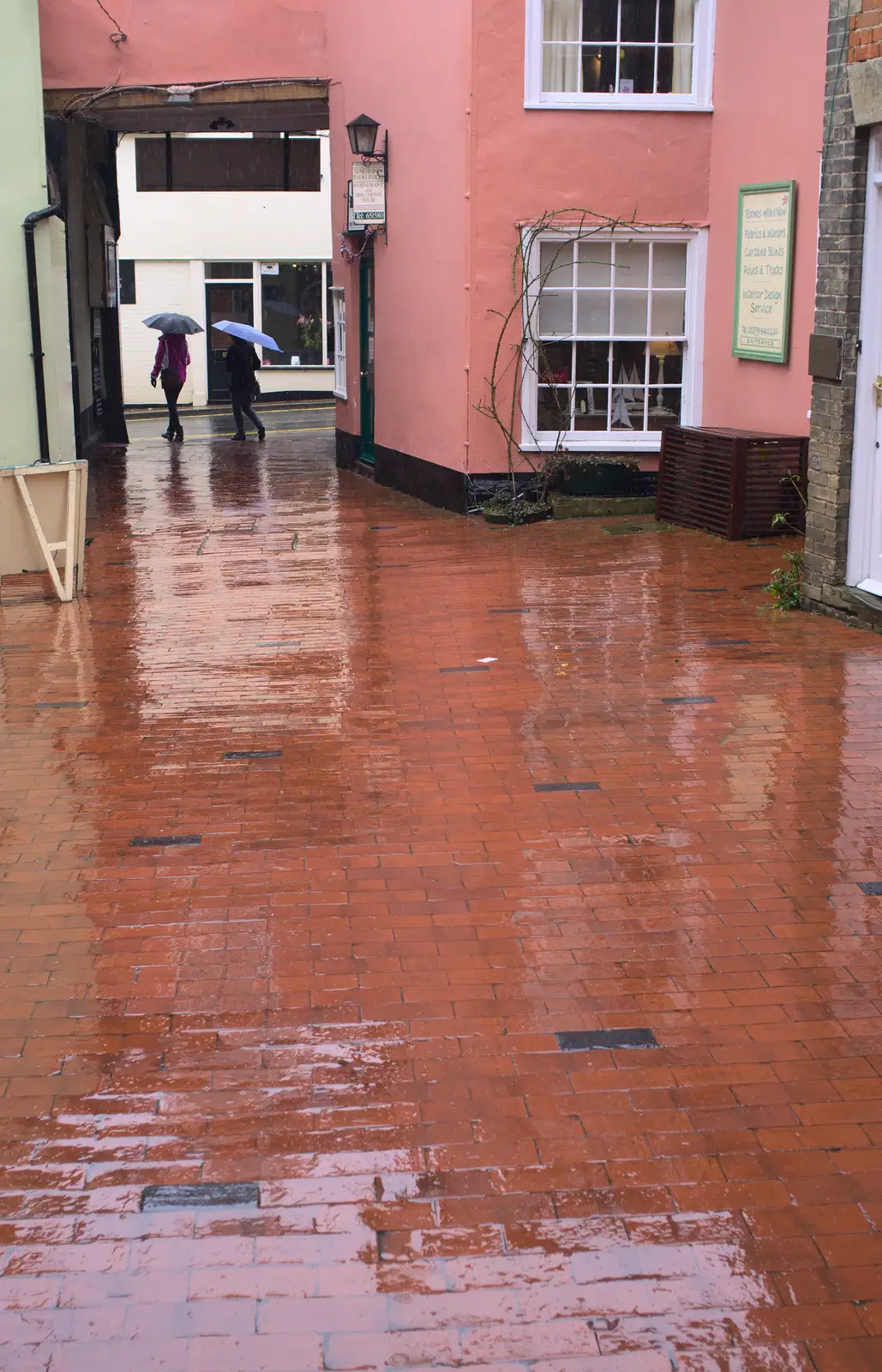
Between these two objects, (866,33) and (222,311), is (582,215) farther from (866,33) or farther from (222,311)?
(222,311)

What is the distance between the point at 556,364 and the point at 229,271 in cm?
1865

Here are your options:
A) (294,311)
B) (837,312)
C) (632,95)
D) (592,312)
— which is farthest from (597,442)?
(294,311)

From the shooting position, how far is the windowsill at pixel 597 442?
13945 millimetres

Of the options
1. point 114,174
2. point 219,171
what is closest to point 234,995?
point 219,171

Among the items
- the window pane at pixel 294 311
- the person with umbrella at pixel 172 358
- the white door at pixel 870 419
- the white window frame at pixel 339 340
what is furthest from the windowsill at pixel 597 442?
the window pane at pixel 294 311

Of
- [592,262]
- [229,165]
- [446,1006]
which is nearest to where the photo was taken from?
[446,1006]

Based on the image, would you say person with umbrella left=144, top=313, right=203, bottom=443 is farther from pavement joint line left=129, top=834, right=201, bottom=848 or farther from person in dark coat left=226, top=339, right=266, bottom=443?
pavement joint line left=129, top=834, right=201, bottom=848

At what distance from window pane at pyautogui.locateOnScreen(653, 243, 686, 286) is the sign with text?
355 cm

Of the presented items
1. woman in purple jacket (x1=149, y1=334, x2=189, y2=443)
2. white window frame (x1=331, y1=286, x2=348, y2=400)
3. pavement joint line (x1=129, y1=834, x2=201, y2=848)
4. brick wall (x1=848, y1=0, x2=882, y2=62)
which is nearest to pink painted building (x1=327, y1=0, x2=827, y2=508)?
brick wall (x1=848, y1=0, x2=882, y2=62)

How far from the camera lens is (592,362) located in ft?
46.2

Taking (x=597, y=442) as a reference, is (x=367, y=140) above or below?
above

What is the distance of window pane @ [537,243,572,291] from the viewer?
13.7 metres

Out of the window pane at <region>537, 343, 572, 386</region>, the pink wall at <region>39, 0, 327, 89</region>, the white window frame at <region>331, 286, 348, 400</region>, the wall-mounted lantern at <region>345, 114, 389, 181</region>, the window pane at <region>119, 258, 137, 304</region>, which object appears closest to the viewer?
the window pane at <region>537, 343, 572, 386</region>

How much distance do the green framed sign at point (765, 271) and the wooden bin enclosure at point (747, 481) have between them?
810 mm
